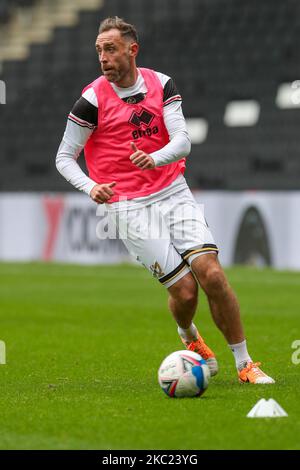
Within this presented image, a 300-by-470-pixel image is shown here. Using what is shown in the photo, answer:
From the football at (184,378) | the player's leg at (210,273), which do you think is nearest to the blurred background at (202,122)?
the player's leg at (210,273)

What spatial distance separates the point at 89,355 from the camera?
9.12m

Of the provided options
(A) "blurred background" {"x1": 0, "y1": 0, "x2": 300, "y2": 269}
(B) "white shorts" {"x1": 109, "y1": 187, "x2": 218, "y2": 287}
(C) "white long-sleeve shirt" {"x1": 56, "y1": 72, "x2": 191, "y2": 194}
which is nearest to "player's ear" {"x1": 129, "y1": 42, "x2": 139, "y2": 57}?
(C) "white long-sleeve shirt" {"x1": 56, "y1": 72, "x2": 191, "y2": 194}

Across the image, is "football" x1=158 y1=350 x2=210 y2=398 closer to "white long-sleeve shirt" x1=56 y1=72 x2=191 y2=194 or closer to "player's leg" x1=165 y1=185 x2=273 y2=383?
"player's leg" x1=165 y1=185 x2=273 y2=383

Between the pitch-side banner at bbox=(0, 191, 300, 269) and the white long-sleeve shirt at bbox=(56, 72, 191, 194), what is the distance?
11505 millimetres

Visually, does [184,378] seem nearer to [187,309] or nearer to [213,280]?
[213,280]

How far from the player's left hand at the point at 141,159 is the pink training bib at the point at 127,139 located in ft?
1.54

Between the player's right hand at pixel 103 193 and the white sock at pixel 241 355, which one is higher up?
the player's right hand at pixel 103 193

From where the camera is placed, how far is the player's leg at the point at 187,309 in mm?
7180

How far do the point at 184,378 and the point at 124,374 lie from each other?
4.88 ft

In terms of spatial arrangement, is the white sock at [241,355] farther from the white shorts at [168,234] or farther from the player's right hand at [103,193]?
the player's right hand at [103,193]

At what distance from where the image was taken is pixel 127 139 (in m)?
7.32

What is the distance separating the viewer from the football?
20.9ft
